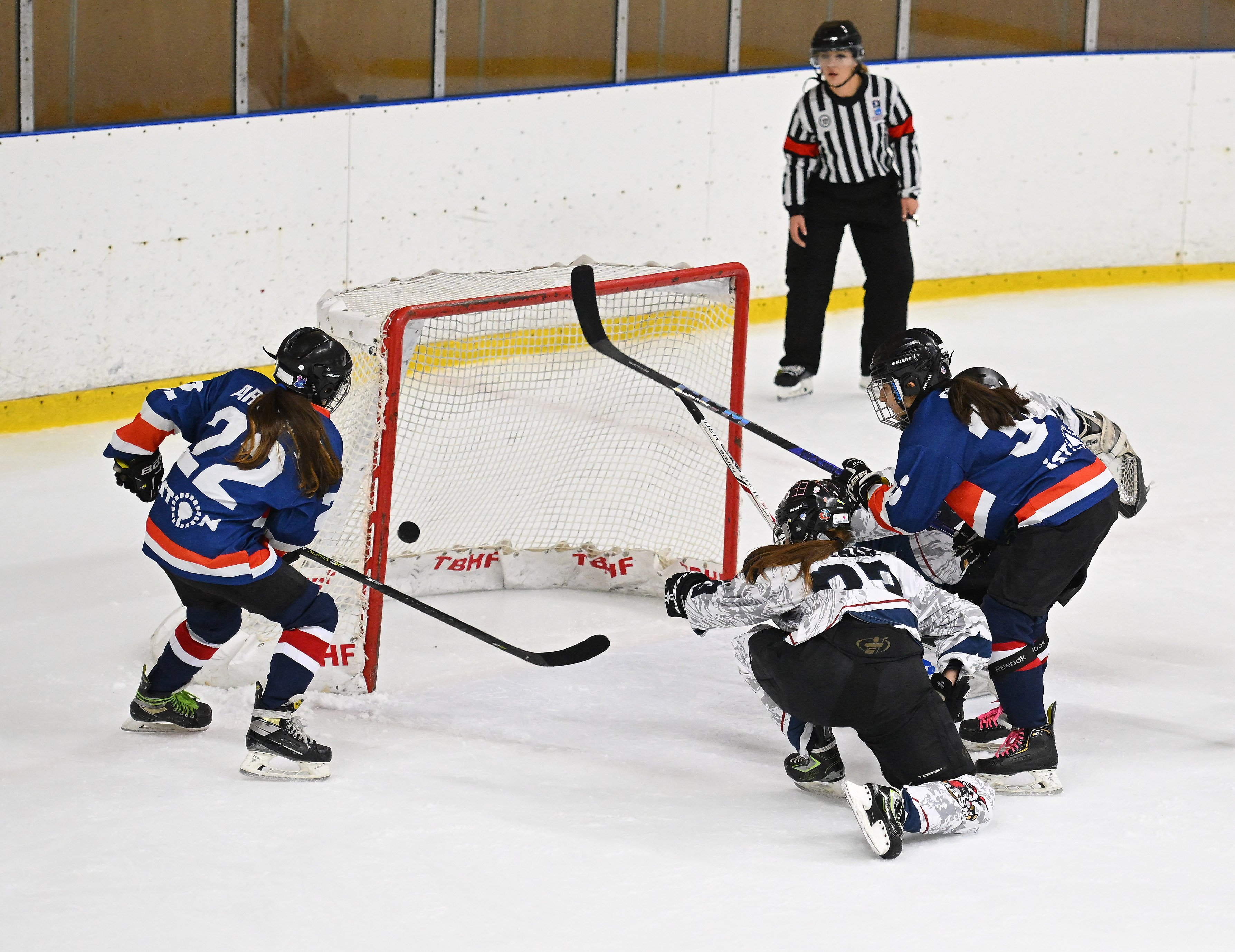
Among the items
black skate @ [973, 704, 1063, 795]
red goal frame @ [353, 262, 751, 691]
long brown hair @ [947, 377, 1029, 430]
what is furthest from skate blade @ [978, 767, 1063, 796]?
red goal frame @ [353, 262, 751, 691]

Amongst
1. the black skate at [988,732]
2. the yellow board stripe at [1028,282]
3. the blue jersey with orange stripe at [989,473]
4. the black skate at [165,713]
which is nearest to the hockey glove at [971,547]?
the blue jersey with orange stripe at [989,473]

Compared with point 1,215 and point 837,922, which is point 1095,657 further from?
point 1,215

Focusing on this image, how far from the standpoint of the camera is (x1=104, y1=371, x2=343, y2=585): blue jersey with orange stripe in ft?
9.49

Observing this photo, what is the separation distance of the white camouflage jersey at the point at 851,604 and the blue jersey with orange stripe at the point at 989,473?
12 centimetres

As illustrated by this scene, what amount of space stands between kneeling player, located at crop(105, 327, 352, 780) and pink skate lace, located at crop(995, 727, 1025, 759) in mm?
1209

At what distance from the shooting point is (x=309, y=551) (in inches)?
123

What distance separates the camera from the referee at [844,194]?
5.57 meters

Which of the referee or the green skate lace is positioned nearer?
the green skate lace

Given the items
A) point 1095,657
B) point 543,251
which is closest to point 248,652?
point 1095,657

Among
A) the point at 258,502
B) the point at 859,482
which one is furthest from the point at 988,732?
the point at 258,502

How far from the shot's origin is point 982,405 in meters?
2.95

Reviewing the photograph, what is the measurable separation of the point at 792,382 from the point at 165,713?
3.07 meters

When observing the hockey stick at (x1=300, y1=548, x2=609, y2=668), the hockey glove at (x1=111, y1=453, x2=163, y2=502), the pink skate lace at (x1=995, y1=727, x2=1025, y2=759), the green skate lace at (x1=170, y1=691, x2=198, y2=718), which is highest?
the hockey glove at (x1=111, y1=453, x2=163, y2=502)

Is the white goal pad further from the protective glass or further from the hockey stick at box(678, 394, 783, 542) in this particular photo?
the protective glass
